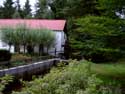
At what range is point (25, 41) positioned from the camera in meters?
30.5

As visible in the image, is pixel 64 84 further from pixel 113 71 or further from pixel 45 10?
pixel 45 10

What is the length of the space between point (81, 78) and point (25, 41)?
24.8 meters

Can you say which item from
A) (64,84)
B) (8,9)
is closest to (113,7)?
(64,84)

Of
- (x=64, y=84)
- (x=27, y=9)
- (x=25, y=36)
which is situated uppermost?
(x=64, y=84)

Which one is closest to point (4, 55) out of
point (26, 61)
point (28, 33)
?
point (26, 61)

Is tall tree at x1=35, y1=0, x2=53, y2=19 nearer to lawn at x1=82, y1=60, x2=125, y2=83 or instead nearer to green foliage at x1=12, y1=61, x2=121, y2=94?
lawn at x1=82, y1=60, x2=125, y2=83

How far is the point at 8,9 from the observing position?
6184 centimetres

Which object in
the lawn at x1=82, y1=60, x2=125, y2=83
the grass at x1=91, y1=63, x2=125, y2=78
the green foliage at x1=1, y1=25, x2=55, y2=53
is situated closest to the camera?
the lawn at x1=82, y1=60, x2=125, y2=83

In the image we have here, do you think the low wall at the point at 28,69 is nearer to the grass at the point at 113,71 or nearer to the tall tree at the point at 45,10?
the grass at the point at 113,71

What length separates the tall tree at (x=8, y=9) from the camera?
60.7 m

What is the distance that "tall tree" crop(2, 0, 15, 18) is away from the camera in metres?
60.7

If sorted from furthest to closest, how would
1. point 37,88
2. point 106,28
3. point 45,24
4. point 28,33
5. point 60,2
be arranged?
point 60,2 < point 45,24 < point 28,33 < point 106,28 < point 37,88

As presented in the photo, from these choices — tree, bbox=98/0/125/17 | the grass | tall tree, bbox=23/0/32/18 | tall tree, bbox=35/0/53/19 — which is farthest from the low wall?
tall tree, bbox=23/0/32/18

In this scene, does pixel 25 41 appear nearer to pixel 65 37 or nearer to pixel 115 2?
pixel 65 37
